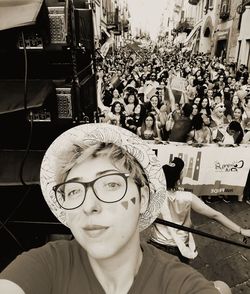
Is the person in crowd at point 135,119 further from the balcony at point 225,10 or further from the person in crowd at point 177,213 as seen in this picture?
the balcony at point 225,10

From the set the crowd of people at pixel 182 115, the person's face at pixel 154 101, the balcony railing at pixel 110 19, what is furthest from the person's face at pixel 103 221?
the balcony railing at pixel 110 19

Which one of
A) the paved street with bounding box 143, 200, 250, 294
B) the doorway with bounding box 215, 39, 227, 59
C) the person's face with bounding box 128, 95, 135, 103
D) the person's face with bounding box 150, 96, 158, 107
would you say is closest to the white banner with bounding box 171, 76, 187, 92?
the person's face with bounding box 150, 96, 158, 107

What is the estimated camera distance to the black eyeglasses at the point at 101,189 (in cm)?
105

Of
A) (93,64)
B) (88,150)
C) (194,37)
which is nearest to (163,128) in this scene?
(93,64)

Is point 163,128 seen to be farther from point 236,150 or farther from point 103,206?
point 103,206

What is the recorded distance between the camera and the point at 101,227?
1.01m

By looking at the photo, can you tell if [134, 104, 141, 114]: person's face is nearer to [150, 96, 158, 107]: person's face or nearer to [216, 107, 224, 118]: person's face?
[150, 96, 158, 107]: person's face

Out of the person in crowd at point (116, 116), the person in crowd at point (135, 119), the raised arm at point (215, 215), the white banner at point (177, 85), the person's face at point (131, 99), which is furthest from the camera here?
the white banner at point (177, 85)

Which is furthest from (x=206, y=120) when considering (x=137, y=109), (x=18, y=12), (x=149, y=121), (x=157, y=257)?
(x=157, y=257)

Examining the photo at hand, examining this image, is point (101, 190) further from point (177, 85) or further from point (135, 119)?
point (177, 85)

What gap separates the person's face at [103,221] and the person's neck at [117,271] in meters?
0.03

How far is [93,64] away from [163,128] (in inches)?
114

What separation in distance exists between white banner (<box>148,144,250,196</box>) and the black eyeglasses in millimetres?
3919

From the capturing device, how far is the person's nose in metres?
1.02
